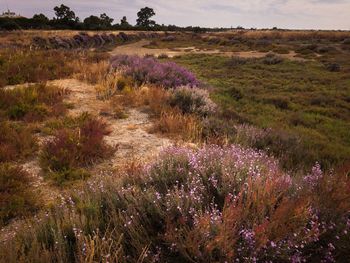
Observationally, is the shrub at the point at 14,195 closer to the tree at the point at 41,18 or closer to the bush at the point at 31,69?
the bush at the point at 31,69

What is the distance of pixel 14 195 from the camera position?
13.3 feet

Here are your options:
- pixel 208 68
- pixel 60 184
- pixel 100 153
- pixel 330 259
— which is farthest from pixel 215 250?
pixel 208 68

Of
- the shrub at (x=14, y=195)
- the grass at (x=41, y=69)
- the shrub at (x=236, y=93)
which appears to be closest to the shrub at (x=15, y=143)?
the shrub at (x=14, y=195)

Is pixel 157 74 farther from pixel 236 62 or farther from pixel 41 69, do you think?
pixel 236 62

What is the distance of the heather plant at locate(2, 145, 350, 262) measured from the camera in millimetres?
2545

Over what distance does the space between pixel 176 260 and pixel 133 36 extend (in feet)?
182

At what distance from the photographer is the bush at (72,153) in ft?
16.3

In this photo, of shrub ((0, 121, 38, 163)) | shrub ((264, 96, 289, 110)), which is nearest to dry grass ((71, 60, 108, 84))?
shrub ((0, 121, 38, 163))

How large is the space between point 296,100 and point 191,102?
22.8 ft

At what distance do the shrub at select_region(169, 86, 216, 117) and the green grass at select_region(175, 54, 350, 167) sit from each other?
6.37 ft

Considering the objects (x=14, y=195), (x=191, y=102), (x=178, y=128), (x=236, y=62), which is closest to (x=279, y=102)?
(x=191, y=102)

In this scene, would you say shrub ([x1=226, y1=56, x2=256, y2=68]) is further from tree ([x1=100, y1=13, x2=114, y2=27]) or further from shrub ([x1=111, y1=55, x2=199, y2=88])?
tree ([x1=100, y1=13, x2=114, y2=27])

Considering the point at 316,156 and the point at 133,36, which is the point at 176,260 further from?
the point at 133,36

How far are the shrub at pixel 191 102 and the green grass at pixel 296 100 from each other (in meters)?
1.94
